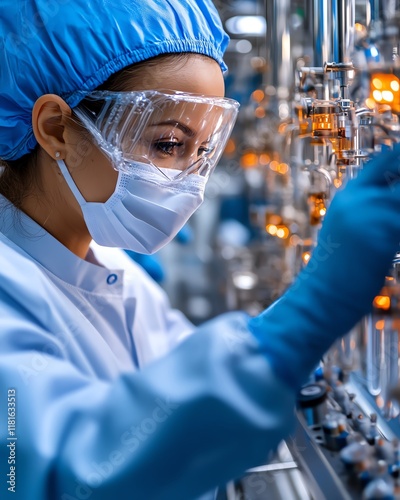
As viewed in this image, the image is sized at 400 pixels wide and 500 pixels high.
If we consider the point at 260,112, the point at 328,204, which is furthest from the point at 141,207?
the point at 260,112

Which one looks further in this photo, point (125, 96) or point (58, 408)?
point (125, 96)

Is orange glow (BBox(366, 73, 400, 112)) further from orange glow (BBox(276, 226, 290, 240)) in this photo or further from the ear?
→ orange glow (BBox(276, 226, 290, 240))

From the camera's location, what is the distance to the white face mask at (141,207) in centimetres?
98

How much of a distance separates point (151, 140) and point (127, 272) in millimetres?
471

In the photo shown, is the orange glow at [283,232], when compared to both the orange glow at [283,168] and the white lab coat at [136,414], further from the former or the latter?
the white lab coat at [136,414]

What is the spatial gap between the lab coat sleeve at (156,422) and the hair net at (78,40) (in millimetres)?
458

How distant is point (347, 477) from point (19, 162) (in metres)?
0.77

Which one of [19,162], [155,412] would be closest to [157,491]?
[155,412]

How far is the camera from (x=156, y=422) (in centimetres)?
66

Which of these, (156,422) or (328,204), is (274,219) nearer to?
(328,204)

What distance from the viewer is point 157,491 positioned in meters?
0.67

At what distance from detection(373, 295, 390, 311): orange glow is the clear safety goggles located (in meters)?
0.38

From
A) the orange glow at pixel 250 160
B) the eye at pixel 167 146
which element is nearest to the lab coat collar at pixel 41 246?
the eye at pixel 167 146

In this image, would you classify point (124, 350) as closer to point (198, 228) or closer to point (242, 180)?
point (242, 180)
